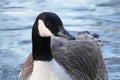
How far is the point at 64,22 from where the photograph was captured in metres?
12.2

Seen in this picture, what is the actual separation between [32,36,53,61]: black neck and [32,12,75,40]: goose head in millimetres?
185

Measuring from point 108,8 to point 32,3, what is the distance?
6.35 feet

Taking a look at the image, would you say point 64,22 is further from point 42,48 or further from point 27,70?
point 42,48

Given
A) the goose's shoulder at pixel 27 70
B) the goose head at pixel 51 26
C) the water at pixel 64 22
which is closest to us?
the goose head at pixel 51 26

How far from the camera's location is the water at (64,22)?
33.6 feet

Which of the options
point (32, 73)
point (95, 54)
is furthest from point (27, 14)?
point (32, 73)

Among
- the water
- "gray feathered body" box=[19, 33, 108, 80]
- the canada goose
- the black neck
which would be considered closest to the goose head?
the canada goose

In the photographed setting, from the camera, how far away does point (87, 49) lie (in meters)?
8.73

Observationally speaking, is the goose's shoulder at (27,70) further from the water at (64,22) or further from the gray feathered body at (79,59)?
the water at (64,22)

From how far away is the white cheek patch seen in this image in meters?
6.96

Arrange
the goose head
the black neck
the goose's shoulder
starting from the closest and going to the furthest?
the goose head → the black neck → the goose's shoulder

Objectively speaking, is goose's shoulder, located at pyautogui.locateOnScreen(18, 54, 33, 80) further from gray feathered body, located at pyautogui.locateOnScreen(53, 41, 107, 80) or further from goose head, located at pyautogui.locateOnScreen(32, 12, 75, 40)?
goose head, located at pyautogui.locateOnScreen(32, 12, 75, 40)

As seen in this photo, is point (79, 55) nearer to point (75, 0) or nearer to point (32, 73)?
point (32, 73)

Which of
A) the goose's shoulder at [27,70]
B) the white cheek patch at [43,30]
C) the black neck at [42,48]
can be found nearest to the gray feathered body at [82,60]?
the goose's shoulder at [27,70]
